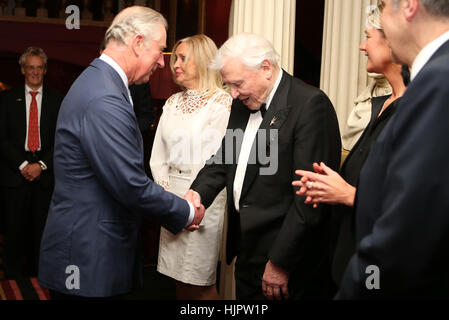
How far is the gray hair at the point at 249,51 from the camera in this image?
89.3 inches

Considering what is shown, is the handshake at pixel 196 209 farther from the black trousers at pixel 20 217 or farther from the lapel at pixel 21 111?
the lapel at pixel 21 111

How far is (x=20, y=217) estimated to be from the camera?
443cm

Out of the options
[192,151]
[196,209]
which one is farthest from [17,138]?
[196,209]

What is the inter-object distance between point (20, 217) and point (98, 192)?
2.79 meters

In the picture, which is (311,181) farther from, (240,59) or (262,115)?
(240,59)

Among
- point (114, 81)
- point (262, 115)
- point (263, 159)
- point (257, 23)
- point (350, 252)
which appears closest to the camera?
point (350, 252)

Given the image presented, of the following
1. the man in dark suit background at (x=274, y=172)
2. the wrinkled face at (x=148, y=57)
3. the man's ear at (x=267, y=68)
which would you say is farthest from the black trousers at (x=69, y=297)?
the man's ear at (x=267, y=68)

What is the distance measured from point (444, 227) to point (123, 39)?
149 centimetres

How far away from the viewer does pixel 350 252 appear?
179 cm

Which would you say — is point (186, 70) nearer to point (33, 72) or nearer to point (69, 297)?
point (69, 297)

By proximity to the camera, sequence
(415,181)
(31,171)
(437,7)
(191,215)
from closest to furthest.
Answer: (415,181), (437,7), (191,215), (31,171)

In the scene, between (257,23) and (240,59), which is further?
(257,23)
